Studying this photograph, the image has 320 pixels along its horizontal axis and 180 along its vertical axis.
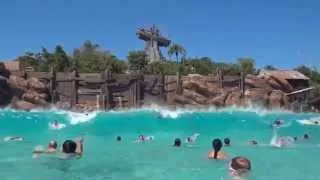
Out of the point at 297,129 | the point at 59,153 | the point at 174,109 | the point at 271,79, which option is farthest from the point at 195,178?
the point at 271,79

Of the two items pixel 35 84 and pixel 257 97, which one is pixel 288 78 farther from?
pixel 35 84

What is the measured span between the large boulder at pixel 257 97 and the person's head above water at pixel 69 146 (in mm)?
44405

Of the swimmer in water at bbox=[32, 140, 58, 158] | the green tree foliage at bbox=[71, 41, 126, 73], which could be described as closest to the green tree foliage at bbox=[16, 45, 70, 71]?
the green tree foliage at bbox=[71, 41, 126, 73]

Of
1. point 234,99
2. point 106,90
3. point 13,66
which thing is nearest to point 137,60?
point 106,90

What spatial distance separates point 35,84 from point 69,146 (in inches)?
1598

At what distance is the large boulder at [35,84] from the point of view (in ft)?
163

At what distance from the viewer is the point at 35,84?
49562mm

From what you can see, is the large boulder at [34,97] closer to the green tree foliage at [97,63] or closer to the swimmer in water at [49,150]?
the green tree foliage at [97,63]

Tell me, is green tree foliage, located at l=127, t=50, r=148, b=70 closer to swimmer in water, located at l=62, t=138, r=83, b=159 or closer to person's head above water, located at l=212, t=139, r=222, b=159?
swimmer in water, located at l=62, t=138, r=83, b=159

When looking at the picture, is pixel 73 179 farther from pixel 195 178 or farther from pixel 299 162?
pixel 299 162

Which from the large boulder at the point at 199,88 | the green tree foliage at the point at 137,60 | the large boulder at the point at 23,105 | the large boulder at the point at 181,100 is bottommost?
the large boulder at the point at 23,105

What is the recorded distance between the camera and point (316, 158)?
1434 centimetres

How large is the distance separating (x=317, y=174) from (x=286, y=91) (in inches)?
1835

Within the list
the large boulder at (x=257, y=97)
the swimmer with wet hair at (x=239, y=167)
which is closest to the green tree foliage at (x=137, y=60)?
the large boulder at (x=257, y=97)
